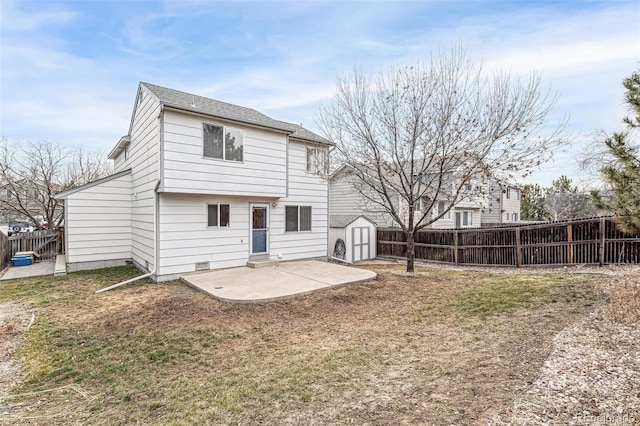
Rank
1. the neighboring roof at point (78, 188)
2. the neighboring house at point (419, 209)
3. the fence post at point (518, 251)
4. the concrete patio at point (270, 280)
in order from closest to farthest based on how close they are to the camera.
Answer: the concrete patio at point (270, 280) < the neighboring roof at point (78, 188) < the fence post at point (518, 251) < the neighboring house at point (419, 209)

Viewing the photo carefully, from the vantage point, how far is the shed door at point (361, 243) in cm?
1420

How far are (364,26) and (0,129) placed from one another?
18395 millimetres

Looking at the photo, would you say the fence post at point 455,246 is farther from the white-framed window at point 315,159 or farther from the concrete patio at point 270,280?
the white-framed window at point 315,159

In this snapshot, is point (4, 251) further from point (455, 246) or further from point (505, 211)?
point (505, 211)

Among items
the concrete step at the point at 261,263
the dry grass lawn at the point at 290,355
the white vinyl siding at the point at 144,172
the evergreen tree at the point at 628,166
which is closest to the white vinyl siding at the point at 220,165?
the white vinyl siding at the point at 144,172

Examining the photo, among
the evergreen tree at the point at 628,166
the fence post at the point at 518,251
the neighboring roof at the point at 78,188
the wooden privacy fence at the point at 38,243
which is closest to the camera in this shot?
the evergreen tree at the point at 628,166

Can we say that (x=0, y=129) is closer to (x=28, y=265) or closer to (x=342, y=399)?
(x=28, y=265)

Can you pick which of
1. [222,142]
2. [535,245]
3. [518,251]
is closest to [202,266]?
[222,142]

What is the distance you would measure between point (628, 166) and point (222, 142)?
29.8ft

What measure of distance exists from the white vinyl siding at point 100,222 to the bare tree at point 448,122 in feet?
27.3

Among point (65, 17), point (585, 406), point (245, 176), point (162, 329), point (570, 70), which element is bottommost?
point (162, 329)

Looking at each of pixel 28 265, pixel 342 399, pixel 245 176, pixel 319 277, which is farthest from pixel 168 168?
pixel 28 265

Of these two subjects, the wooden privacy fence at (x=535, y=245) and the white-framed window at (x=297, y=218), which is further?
the white-framed window at (x=297, y=218)

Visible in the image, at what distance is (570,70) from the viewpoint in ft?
28.8
